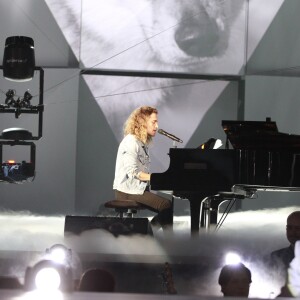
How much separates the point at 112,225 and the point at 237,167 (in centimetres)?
94

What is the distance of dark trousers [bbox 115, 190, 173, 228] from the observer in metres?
4.83

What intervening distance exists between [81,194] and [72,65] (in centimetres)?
136

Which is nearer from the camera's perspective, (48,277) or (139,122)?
(48,277)

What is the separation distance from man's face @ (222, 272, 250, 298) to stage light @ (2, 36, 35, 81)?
3.81m

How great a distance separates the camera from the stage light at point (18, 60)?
19.7 ft

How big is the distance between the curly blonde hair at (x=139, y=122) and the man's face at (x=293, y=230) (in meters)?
1.82

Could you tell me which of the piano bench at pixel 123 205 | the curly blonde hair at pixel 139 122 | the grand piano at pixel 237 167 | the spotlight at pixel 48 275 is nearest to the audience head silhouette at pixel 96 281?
the spotlight at pixel 48 275

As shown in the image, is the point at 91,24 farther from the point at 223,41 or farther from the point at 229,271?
the point at 229,271

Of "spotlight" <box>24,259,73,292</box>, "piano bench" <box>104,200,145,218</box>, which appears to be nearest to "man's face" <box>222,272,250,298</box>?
"spotlight" <box>24,259,73,292</box>

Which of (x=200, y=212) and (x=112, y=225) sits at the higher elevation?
(x=200, y=212)

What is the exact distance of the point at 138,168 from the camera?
488 centimetres

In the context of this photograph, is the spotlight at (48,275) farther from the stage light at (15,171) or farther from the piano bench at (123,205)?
the stage light at (15,171)

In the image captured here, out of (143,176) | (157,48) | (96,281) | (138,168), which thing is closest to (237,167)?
(143,176)

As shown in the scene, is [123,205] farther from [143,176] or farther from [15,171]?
[15,171]
